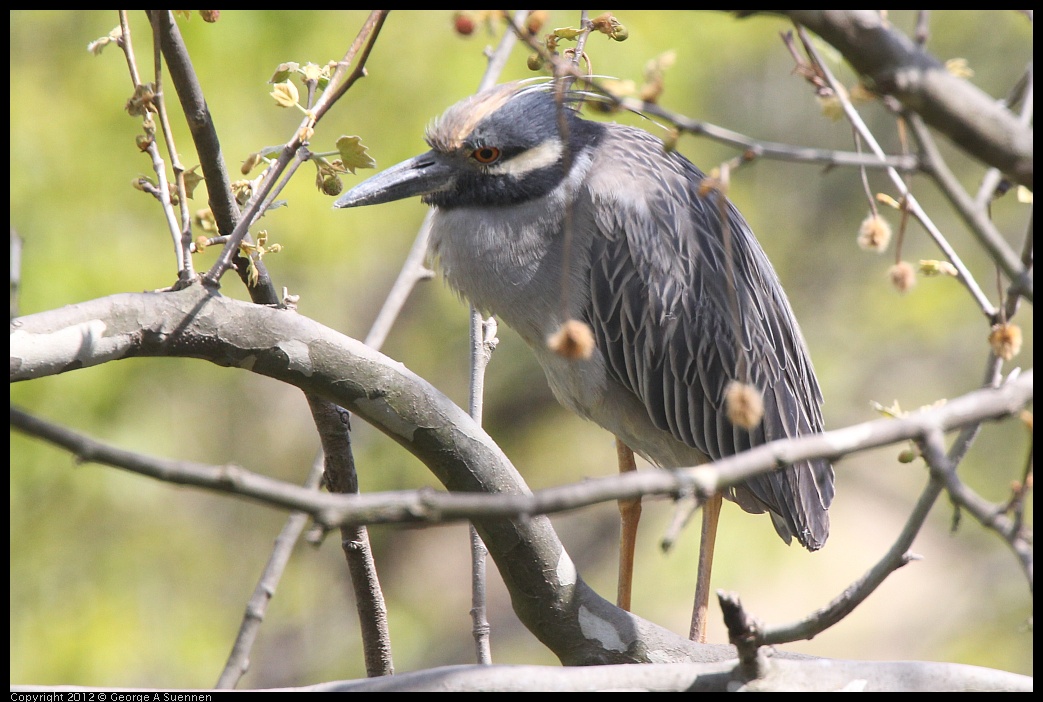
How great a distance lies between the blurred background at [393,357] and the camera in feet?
15.9

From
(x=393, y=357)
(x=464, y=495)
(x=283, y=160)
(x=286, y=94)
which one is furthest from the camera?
(x=393, y=357)

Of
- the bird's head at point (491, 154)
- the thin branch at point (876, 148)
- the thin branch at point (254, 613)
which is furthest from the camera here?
the bird's head at point (491, 154)

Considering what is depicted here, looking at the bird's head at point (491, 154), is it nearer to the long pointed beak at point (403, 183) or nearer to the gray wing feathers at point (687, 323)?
the long pointed beak at point (403, 183)

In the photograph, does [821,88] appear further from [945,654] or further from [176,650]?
[945,654]

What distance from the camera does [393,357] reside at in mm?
7434

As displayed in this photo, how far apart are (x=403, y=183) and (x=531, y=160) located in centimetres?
43

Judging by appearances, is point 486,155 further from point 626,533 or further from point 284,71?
point 626,533

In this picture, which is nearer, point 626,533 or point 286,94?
point 286,94

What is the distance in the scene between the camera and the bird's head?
3074 millimetres

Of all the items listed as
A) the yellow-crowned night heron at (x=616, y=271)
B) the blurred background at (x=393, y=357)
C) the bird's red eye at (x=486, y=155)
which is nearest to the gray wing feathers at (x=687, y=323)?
the yellow-crowned night heron at (x=616, y=271)

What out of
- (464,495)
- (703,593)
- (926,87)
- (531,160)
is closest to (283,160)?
(464,495)

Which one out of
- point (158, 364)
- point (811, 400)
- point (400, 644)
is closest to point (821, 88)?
point (811, 400)

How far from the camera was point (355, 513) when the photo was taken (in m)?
1.03

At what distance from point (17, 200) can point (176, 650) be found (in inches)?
112
